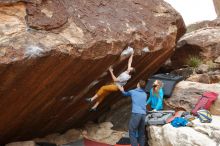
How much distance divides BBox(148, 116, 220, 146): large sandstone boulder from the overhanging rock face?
180cm

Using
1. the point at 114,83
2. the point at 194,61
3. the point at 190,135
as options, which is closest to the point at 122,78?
the point at 114,83

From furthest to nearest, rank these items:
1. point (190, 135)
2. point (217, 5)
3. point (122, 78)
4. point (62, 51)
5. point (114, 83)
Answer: point (217, 5)
point (114, 83)
point (122, 78)
point (190, 135)
point (62, 51)

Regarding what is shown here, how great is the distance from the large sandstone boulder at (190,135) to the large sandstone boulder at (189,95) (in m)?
1.44

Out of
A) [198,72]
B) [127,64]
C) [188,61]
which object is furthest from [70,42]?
[188,61]

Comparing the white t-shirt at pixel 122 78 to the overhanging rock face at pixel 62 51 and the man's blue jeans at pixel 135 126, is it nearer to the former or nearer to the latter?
the overhanging rock face at pixel 62 51

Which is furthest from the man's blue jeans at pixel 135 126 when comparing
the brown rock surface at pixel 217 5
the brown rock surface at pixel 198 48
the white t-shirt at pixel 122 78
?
the brown rock surface at pixel 217 5

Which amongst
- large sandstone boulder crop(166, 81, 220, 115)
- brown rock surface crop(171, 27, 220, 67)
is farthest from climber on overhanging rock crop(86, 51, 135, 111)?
brown rock surface crop(171, 27, 220, 67)

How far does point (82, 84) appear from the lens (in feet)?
28.3

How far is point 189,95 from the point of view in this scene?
1055 centimetres

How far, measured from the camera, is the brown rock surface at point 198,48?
14.7 m

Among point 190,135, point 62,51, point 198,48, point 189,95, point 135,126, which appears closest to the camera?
point 62,51

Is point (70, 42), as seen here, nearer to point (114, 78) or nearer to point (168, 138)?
point (114, 78)

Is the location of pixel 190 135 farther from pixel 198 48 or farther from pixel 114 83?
pixel 198 48

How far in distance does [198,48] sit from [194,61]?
2.66 ft
